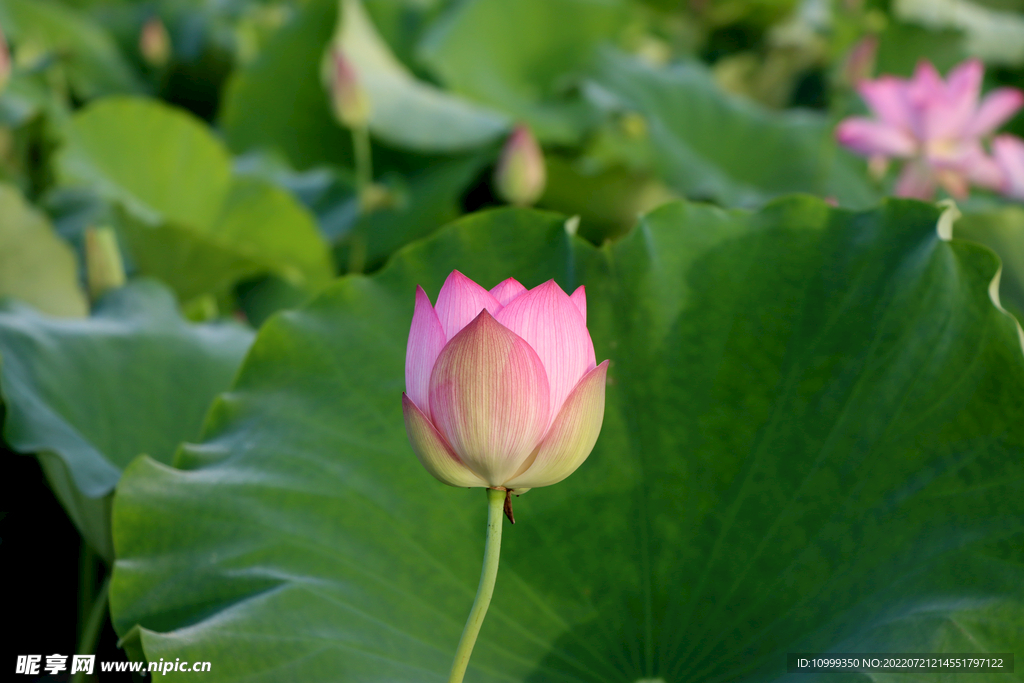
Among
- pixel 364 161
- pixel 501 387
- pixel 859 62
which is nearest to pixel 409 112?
pixel 364 161

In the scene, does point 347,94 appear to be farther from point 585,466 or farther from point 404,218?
point 585,466

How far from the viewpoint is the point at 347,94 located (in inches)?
59.8

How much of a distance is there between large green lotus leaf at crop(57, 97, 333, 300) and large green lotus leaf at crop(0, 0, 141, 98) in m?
0.67

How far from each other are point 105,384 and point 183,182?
2.66 ft

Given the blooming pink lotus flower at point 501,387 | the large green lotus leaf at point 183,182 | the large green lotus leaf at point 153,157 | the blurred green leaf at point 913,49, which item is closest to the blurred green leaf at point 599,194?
the large green lotus leaf at point 183,182

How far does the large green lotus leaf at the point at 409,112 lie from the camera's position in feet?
5.53

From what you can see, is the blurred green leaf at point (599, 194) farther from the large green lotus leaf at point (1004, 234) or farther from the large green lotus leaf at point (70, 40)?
the large green lotus leaf at point (70, 40)

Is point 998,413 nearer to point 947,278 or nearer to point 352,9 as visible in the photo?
point 947,278

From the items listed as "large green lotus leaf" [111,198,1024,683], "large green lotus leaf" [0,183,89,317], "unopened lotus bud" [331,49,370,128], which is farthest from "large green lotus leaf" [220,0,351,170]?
"large green lotus leaf" [111,198,1024,683]

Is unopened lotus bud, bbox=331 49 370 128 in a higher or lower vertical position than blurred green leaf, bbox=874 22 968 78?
lower

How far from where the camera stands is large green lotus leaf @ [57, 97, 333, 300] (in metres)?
1.48

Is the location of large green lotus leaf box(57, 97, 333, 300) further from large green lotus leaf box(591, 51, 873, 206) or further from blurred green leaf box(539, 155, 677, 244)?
large green lotus leaf box(591, 51, 873, 206)

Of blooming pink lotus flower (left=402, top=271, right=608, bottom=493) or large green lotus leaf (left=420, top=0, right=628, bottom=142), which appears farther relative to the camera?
large green lotus leaf (left=420, top=0, right=628, bottom=142)

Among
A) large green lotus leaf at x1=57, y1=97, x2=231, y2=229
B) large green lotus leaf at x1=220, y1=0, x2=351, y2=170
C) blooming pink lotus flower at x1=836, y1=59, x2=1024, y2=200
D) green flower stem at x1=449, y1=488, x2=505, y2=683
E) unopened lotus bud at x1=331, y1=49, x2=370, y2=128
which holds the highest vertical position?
large green lotus leaf at x1=220, y1=0, x2=351, y2=170
